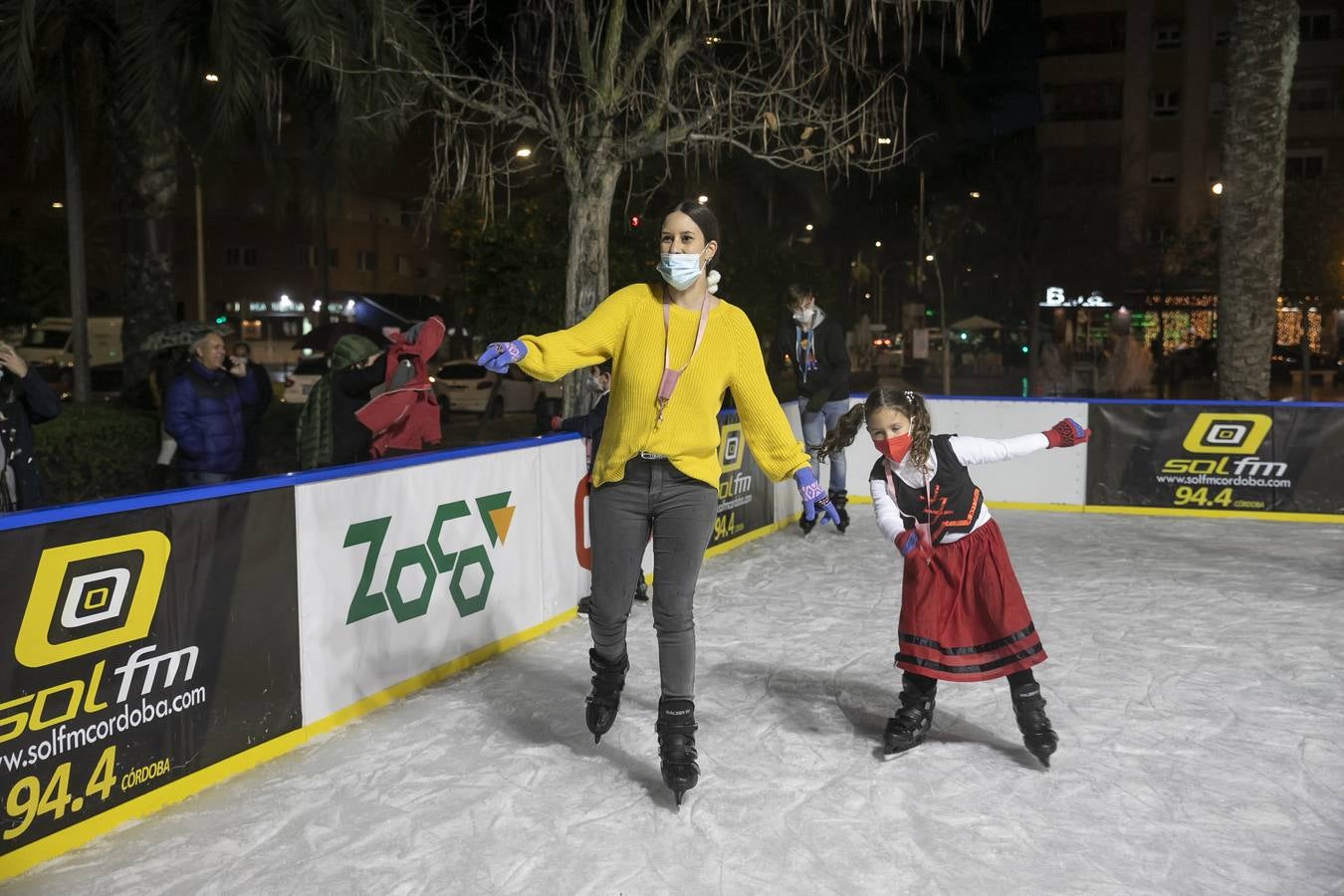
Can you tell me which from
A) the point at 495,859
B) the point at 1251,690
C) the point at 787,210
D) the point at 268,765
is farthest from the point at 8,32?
the point at 787,210

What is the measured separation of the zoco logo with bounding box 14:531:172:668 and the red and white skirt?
8.33 ft

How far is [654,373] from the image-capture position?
12.5ft

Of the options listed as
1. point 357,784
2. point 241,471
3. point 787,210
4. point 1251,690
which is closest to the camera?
point 357,784

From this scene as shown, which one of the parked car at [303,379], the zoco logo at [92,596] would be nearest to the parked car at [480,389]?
the parked car at [303,379]

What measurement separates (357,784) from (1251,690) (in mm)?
3672

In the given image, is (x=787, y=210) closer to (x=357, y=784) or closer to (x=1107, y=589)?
(x=1107, y=589)

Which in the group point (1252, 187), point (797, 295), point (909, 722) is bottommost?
point (909, 722)

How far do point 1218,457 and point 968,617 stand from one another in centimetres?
702

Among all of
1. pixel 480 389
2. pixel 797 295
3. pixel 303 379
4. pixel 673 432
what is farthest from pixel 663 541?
pixel 303 379

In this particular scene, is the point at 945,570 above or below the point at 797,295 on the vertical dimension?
below

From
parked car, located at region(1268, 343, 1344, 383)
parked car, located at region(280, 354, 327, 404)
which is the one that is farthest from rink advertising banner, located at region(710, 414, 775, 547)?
parked car, located at region(1268, 343, 1344, 383)

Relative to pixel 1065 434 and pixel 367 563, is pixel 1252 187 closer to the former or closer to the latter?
pixel 1065 434

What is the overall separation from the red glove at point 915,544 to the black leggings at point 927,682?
425 mm

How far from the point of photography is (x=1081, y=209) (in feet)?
125
